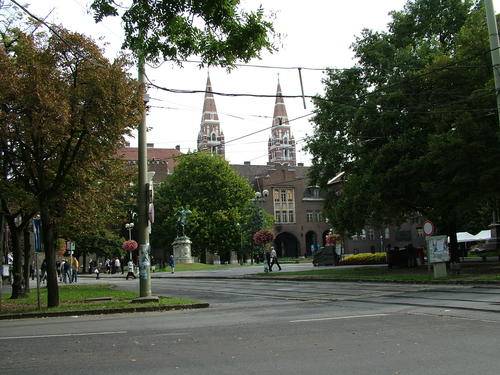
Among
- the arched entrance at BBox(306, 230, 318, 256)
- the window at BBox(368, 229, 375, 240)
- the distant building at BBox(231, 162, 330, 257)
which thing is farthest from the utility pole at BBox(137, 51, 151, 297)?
the arched entrance at BBox(306, 230, 318, 256)

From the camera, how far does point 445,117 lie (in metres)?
25.8

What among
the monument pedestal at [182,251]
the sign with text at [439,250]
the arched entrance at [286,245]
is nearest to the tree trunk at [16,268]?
the sign with text at [439,250]

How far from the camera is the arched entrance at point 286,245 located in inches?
4267

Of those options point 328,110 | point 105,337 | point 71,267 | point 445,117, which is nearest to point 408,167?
point 445,117

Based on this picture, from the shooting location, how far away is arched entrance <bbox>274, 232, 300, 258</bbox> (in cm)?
10838

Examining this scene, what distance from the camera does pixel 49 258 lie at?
17.4m

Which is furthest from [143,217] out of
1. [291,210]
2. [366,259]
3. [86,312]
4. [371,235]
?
[291,210]

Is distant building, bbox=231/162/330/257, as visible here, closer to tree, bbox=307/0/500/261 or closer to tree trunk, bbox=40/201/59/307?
tree, bbox=307/0/500/261

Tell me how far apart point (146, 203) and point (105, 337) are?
760 centimetres

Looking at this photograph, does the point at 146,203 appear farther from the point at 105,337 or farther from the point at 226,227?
the point at 226,227

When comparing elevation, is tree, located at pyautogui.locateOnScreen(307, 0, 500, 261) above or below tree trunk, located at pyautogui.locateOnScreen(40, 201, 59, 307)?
above

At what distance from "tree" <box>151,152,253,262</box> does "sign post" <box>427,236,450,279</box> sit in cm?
5564

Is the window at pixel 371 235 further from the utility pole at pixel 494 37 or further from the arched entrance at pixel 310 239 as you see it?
the utility pole at pixel 494 37

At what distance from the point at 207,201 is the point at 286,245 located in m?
32.7
